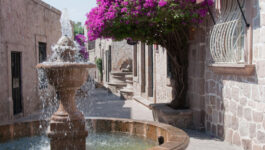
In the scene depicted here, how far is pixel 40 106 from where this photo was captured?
11.6 m

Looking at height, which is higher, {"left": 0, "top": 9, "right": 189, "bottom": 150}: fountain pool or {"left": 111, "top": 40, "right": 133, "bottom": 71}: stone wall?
{"left": 111, "top": 40, "right": 133, "bottom": 71}: stone wall

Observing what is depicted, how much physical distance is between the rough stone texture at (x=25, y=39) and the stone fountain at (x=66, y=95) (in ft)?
14.9

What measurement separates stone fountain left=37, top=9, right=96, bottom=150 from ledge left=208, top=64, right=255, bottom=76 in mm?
2376

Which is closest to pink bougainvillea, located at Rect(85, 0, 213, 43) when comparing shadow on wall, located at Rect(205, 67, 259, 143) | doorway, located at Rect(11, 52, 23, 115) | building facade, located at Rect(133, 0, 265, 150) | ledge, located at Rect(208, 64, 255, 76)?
building facade, located at Rect(133, 0, 265, 150)

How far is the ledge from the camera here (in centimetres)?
491

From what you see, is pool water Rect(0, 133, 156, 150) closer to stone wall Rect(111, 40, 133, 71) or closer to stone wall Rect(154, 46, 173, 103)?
stone wall Rect(154, 46, 173, 103)

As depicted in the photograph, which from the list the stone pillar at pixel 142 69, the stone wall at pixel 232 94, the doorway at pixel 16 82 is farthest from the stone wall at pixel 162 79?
the doorway at pixel 16 82

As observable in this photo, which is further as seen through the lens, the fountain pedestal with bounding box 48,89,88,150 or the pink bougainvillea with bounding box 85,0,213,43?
the pink bougainvillea with bounding box 85,0,213,43

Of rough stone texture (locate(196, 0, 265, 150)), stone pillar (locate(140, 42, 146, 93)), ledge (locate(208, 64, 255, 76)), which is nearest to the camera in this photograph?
rough stone texture (locate(196, 0, 265, 150))

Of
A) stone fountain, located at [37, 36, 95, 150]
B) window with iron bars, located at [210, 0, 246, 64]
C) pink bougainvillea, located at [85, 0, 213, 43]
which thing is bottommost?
stone fountain, located at [37, 36, 95, 150]

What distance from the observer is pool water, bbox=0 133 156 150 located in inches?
196

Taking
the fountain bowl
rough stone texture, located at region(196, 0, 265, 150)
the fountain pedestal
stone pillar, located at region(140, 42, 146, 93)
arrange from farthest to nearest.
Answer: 1. stone pillar, located at region(140, 42, 146, 93)
2. rough stone texture, located at region(196, 0, 265, 150)
3. the fountain pedestal
4. the fountain bowl

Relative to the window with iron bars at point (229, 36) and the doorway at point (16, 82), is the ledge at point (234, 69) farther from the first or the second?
the doorway at point (16, 82)

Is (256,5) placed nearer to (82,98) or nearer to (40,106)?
(40,106)
